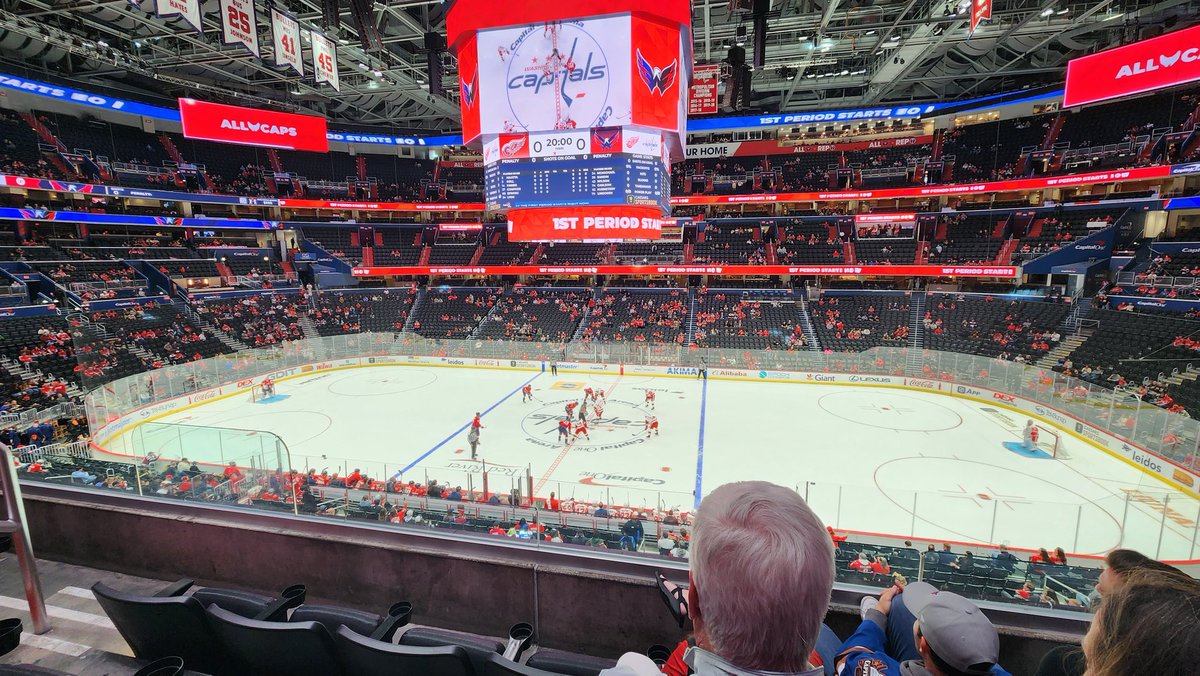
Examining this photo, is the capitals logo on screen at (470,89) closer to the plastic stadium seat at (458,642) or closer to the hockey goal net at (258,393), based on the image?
the plastic stadium seat at (458,642)

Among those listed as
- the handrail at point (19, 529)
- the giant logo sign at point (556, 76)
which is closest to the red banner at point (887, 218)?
the giant logo sign at point (556, 76)

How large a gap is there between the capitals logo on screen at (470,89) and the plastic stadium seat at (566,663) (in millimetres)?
10588

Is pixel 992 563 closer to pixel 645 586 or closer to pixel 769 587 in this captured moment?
pixel 645 586

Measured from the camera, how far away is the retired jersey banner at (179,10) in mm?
9187

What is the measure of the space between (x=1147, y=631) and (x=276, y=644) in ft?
10.2

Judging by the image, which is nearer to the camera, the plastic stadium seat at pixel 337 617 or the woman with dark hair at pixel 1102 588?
the woman with dark hair at pixel 1102 588

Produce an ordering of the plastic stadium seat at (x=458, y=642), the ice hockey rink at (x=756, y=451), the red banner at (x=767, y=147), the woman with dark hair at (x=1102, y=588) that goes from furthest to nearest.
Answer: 1. the red banner at (x=767, y=147)
2. the ice hockey rink at (x=756, y=451)
3. the plastic stadium seat at (x=458, y=642)
4. the woman with dark hair at (x=1102, y=588)

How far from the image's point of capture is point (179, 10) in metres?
9.48

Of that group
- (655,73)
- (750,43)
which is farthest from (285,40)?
(750,43)

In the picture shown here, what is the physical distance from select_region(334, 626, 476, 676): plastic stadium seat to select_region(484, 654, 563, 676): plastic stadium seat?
0.29 ft

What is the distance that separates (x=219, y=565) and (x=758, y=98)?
125ft

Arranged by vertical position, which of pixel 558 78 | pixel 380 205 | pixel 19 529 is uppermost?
pixel 380 205

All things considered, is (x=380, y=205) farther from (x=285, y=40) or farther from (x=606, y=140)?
(x=606, y=140)

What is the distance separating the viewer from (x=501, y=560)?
9.43 feet
